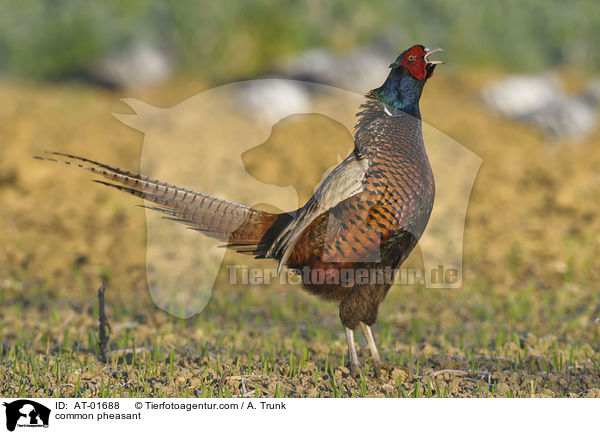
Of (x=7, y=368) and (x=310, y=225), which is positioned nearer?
(x=310, y=225)

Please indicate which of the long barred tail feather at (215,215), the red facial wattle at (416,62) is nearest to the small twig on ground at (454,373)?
the long barred tail feather at (215,215)

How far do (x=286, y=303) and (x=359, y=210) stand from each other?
2.56 meters

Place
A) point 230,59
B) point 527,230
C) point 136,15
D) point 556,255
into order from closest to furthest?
point 556,255, point 527,230, point 230,59, point 136,15

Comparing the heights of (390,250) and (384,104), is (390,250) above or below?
below

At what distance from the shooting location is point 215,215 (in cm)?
379

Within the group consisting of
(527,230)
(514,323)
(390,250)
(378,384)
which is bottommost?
(378,384)

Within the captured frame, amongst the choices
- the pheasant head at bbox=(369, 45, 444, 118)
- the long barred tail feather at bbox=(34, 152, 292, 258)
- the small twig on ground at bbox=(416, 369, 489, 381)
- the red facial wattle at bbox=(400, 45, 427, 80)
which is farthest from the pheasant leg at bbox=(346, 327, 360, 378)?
the red facial wattle at bbox=(400, 45, 427, 80)

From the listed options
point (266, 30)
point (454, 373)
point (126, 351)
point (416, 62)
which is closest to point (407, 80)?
point (416, 62)

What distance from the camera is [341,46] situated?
13.0 metres

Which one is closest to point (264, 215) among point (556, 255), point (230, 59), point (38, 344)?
point (38, 344)

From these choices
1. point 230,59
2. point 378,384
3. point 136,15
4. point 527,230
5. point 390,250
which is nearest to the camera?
point 390,250

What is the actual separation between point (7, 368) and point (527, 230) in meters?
5.56

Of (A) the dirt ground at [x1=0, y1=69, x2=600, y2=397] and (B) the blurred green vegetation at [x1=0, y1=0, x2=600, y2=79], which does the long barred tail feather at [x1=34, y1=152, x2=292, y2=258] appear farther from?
(B) the blurred green vegetation at [x1=0, y1=0, x2=600, y2=79]

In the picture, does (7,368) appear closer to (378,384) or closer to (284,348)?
(284,348)
